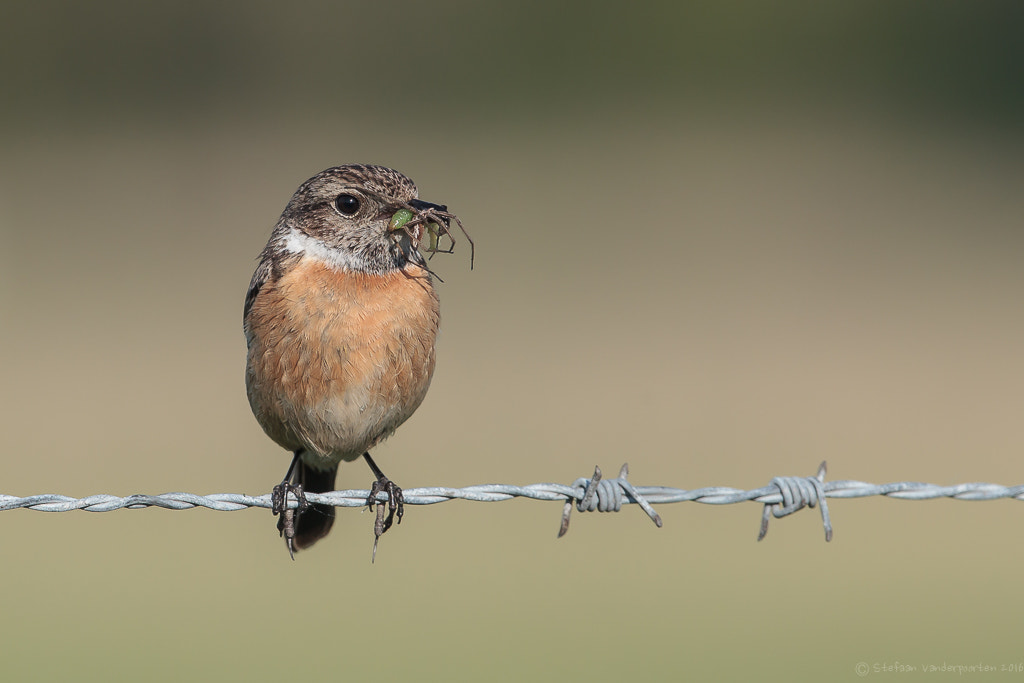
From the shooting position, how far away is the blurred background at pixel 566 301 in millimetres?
8117

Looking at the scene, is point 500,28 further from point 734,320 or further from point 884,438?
point 884,438

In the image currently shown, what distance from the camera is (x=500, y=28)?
16969 mm

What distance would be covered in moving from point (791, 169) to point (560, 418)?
20.0 ft

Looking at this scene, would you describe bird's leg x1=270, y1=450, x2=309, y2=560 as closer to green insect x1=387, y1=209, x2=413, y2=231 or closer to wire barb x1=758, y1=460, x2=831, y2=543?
Answer: green insect x1=387, y1=209, x2=413, y2=231

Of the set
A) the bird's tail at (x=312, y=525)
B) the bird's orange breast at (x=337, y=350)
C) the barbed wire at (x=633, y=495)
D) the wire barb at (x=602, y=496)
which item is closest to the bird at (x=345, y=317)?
the bird's orange breast at (x=337, y=350)

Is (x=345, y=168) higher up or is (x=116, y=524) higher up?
(x=345, y=168)

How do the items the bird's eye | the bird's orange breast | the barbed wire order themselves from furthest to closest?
the bird's eye → the bird's orange breast → the barbed wire

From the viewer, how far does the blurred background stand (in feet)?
26.6

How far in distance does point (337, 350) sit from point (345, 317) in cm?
15

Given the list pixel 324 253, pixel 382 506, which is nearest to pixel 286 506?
pixel 382 506

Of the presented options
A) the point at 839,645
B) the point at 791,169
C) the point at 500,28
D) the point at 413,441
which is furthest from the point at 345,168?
the point at 500,28

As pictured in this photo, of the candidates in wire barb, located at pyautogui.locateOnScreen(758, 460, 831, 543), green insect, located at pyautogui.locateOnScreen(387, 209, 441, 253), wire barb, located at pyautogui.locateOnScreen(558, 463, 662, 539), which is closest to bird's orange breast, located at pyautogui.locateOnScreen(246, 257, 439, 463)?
green insect, located at pyautogui.locateOnScreen(387, 209, 441, 253)

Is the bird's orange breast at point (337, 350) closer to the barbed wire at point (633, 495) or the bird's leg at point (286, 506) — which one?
the bird's leg at point (286, 506)

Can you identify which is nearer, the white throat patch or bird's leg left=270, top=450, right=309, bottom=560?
bird's leg left=270, top=450, right=309, bottom=560
